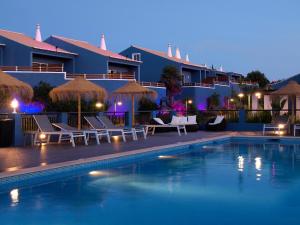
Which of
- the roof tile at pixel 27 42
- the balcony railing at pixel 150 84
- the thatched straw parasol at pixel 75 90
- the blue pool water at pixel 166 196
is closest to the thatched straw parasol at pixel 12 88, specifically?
the thatched straw parasol at pixel 75 90

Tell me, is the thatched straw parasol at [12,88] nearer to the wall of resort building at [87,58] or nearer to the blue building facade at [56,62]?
the blue building facade at [56,62]

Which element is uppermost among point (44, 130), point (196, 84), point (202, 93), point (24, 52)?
point (24, 52)

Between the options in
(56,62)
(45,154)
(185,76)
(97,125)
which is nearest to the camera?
(45,154)

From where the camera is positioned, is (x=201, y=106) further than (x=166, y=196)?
Yes

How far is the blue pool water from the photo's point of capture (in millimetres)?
5918

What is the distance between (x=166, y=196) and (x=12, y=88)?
5.52 m

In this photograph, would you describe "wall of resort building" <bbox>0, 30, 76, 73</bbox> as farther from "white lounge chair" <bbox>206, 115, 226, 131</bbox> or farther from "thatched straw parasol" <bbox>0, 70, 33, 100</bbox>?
"thatched straw parasol" <bbox>0, 70, 33, 100</bbox>

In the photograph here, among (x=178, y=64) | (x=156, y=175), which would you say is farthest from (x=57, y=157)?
(x=178, y=64)

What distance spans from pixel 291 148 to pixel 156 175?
6630mm

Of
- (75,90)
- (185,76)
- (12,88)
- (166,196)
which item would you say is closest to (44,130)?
(75,90)

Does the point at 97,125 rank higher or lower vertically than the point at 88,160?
higher

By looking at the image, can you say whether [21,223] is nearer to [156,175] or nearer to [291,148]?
[156,175]

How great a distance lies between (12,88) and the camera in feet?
35.7

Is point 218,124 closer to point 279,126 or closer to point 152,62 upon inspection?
point 279,126
